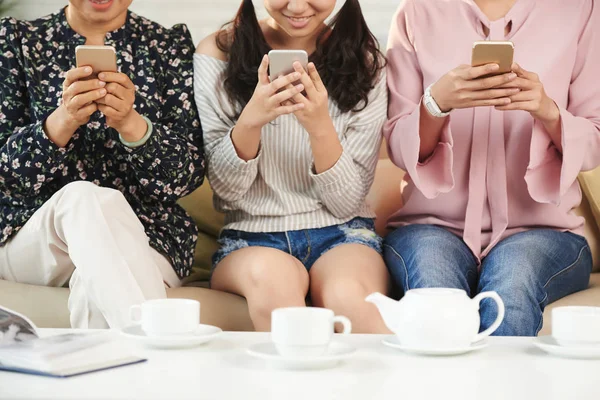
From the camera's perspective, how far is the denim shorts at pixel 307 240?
1966 millimetres

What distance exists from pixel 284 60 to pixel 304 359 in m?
0.88

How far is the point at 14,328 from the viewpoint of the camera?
1116mm

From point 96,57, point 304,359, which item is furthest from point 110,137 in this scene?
point 304,359

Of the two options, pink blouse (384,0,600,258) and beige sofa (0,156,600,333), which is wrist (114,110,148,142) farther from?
pink blouse (384,0,600,258)

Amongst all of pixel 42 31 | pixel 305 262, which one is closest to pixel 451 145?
pixel 305 262

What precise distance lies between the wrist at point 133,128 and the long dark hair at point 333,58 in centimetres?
25

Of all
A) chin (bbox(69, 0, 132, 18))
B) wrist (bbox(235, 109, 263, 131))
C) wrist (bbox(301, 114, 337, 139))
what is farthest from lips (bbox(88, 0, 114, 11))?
wrist (bbox(301, 114, 337, 139))

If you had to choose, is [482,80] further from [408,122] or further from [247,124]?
[247,124]

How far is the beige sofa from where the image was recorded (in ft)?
5.98

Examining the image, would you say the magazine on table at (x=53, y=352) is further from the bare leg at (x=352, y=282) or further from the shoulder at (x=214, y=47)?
the shoulder at (x=214, y=47)

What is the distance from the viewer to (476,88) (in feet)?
5.76

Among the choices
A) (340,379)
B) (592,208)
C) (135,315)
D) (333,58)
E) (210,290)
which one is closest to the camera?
(340,379)

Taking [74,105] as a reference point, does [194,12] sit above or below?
above

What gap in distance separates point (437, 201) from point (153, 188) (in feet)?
2.18
